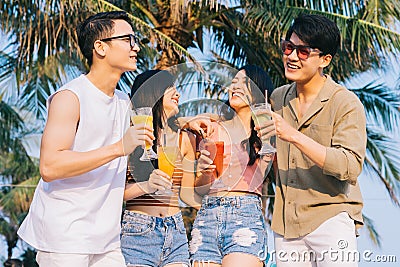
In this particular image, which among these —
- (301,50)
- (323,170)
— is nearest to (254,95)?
(301,50)

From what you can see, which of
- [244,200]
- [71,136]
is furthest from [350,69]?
[71,136]

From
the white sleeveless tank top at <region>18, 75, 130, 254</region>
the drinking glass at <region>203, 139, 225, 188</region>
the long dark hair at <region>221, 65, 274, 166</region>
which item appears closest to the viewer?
the white sleeveless tank top at <region>18, 75, 130, 254</region>

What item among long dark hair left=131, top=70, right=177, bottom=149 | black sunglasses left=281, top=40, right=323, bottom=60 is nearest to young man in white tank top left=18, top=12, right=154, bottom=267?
long dark hair left=131, top=70, right=177, bottom=149

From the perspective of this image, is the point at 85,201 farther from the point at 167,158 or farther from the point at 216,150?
the point at 216,150

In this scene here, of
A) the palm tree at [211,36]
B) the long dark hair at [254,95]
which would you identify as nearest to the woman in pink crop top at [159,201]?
the long dark hair at [254,95]

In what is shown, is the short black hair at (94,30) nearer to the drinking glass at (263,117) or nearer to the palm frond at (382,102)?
the drinking glass at (263,117)

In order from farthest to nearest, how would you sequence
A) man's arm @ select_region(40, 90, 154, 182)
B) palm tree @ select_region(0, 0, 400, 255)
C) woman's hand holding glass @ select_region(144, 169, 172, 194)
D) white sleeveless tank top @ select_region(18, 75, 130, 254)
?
palm tree @ select_region(0, 0, 400, 255) → woman's hand holding glass @ select_region(144, 169, 172, 194) → white sleeveless tank top @ select_region(18, 75, 130, 254) → man's arm @ select_region(40, 90, 154, 182)

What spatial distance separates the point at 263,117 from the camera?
9.94 ft

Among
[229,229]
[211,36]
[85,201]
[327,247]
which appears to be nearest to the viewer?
[85,201]

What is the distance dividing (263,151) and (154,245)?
76 cm

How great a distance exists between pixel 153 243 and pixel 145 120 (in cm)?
80

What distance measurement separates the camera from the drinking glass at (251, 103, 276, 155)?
3018mm

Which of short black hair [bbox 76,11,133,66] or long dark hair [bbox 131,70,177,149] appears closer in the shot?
long dark hair [bbox 131,70,177,149]

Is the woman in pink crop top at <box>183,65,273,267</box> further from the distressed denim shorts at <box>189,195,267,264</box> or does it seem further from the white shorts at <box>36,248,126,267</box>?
the white shorts at <box>36,248,126,267</box>
